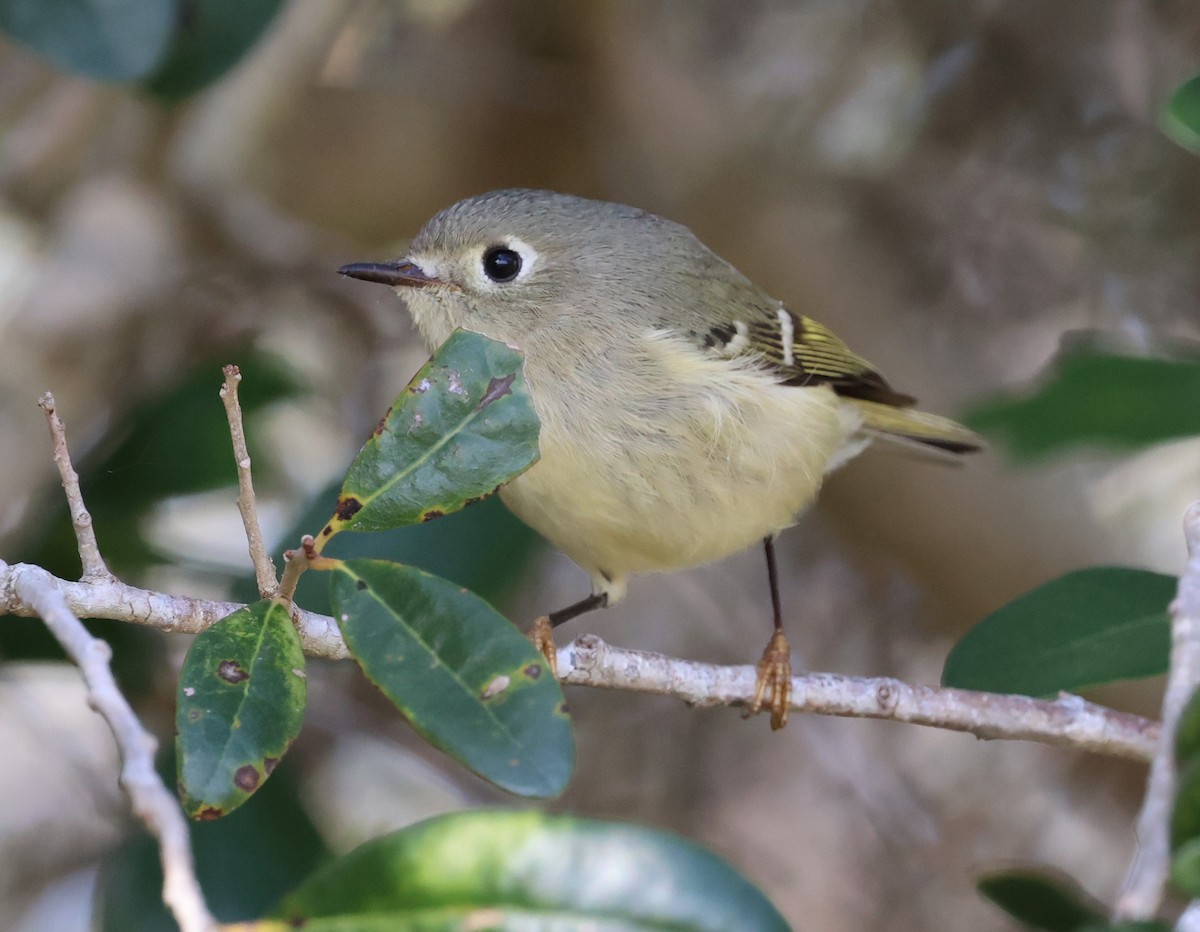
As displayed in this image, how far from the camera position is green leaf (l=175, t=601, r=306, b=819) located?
2.76 feet

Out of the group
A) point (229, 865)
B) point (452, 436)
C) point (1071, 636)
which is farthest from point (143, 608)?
point (1071, 636)

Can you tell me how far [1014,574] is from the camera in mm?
2273

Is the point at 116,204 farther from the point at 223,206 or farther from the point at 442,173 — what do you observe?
the point at 442,173

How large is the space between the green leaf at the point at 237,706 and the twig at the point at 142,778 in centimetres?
9

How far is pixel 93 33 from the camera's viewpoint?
150 cm

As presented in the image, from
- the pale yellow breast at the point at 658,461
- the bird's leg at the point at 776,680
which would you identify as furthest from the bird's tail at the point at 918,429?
the pale yellow breast at the point at 658,461

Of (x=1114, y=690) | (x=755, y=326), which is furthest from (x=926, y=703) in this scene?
(x=1114, y=690)

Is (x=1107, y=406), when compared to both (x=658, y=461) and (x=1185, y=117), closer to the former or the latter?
(x=1185, y=117)

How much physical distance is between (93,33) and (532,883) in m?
1.22

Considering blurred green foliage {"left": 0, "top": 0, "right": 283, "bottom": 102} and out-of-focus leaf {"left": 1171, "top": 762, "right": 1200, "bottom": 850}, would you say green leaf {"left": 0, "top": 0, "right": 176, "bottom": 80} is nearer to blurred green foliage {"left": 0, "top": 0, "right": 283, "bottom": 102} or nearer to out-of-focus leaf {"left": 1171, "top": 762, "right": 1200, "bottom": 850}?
blurred green foliage {"left": 0, "top": 0, "right": 283, "bottom": 102}

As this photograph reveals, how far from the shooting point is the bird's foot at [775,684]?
1.44 m

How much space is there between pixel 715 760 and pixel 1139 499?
104 cm

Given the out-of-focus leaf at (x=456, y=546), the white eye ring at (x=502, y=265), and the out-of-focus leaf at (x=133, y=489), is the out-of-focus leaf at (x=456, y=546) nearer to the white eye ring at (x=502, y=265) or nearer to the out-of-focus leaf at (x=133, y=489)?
the out-of-focus leaf at (x=133, y=489)

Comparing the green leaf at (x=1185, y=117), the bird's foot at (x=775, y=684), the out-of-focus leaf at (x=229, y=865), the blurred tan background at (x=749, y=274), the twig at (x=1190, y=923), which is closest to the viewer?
the twig at (x=1190, y=923)
